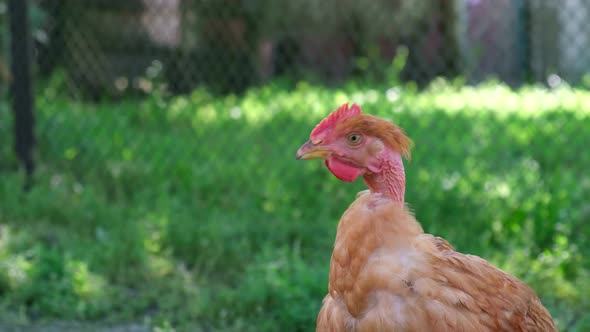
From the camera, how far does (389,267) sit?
1912mm

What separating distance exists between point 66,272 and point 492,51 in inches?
267

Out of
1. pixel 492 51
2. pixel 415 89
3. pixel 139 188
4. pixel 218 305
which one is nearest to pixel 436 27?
pixel 492 51

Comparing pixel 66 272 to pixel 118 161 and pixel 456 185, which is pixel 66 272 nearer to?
pixel 118 161

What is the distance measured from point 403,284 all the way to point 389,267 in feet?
0.19

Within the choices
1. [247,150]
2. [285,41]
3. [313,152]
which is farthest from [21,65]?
[285,41]

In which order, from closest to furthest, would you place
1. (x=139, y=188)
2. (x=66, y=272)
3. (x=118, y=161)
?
(x=66, y=272), (x=139, y=188), (x=118, y=161)

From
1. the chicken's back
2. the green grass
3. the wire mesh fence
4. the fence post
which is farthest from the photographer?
the wire mesh fence

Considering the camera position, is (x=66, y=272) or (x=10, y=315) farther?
(x=66, y=272)

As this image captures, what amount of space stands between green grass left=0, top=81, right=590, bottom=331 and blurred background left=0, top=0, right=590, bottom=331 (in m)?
0.01

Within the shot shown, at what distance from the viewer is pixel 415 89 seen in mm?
7531

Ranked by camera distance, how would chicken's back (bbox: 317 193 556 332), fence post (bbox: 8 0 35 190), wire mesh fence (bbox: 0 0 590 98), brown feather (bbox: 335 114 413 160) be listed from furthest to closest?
wire mesh fence (bbox: 0 0 590 98), fence post (bbox: 8 0 35 190), brown feather (bbox: 335 114 413 160), chicken's back (bbox: 317 193 556 332)

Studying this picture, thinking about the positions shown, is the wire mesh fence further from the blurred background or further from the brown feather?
the brown feather

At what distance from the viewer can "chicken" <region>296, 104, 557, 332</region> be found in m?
1.89

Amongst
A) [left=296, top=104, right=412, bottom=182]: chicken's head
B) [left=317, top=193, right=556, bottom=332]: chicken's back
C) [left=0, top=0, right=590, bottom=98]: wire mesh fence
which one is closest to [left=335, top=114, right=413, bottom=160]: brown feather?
[left=296, top=104, right=412, bottom=182]: chicken's head
